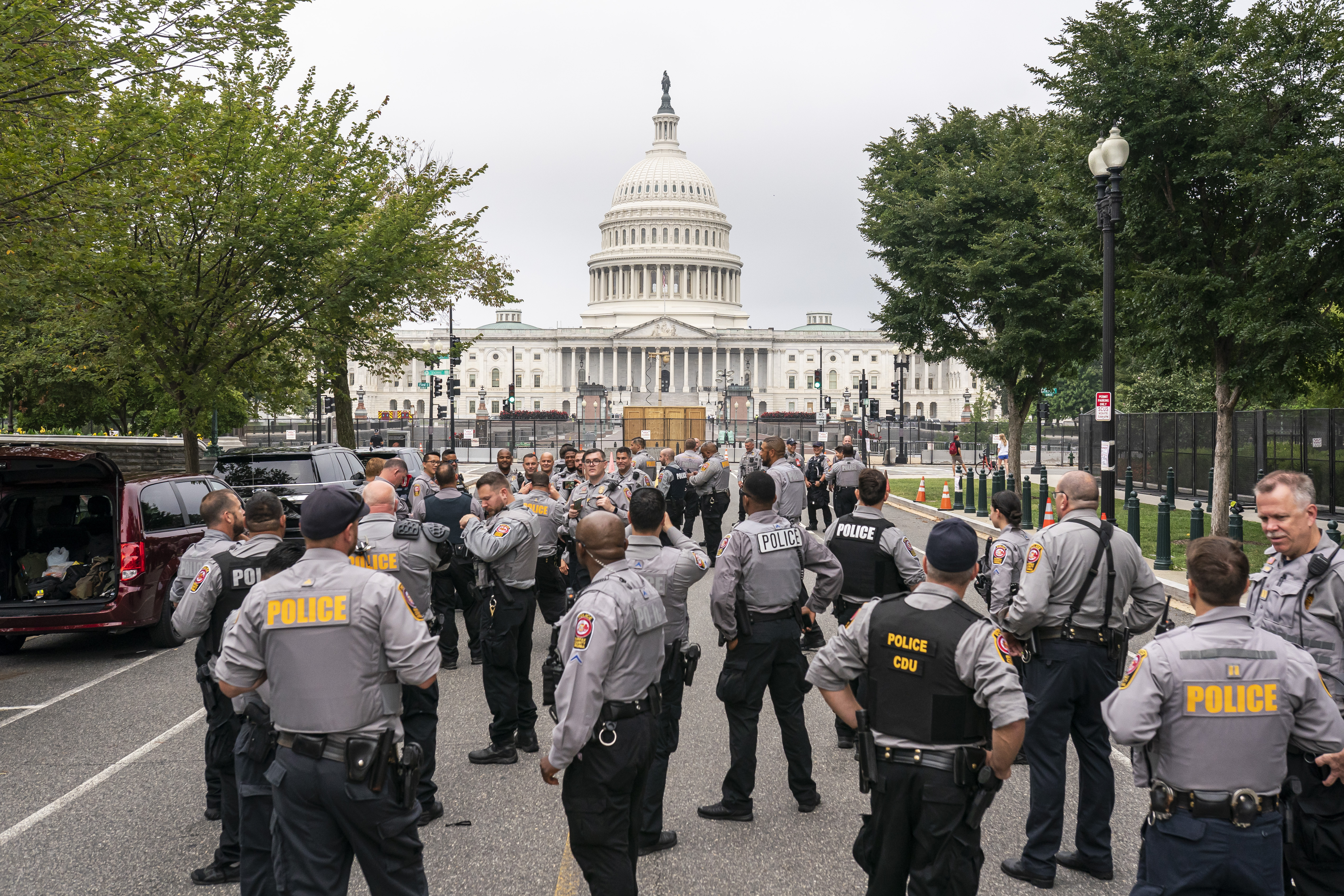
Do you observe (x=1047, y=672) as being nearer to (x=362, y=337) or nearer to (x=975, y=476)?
(x=362, y=337)

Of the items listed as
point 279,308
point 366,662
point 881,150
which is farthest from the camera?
point 881,150

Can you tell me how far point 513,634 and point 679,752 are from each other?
1491 millimetres

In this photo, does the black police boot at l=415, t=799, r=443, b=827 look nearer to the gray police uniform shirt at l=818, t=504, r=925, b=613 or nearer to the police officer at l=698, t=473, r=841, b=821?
the police officer at l=698, t=473, r=841, b=821

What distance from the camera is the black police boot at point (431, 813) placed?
6191 mm

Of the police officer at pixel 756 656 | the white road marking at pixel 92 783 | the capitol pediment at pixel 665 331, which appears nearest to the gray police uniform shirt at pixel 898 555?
the police officer at pixel 756 656

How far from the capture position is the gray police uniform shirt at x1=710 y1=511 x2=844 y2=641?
6285mm

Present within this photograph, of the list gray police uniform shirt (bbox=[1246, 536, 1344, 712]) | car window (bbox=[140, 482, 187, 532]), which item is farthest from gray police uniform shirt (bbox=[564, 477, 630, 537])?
gray police uniform shirt (bbox=[1246, 536, 1344, 712])

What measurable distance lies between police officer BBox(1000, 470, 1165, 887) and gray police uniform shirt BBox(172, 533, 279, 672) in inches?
162

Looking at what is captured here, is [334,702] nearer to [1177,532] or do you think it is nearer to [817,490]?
[817,490]

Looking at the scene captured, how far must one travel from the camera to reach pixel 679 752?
7559 mm

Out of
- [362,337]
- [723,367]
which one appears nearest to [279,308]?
[362,337]

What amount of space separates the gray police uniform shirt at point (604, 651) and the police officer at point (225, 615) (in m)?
1.92

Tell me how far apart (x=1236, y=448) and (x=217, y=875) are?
2647cm

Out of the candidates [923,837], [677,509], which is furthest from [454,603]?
[677,509]
